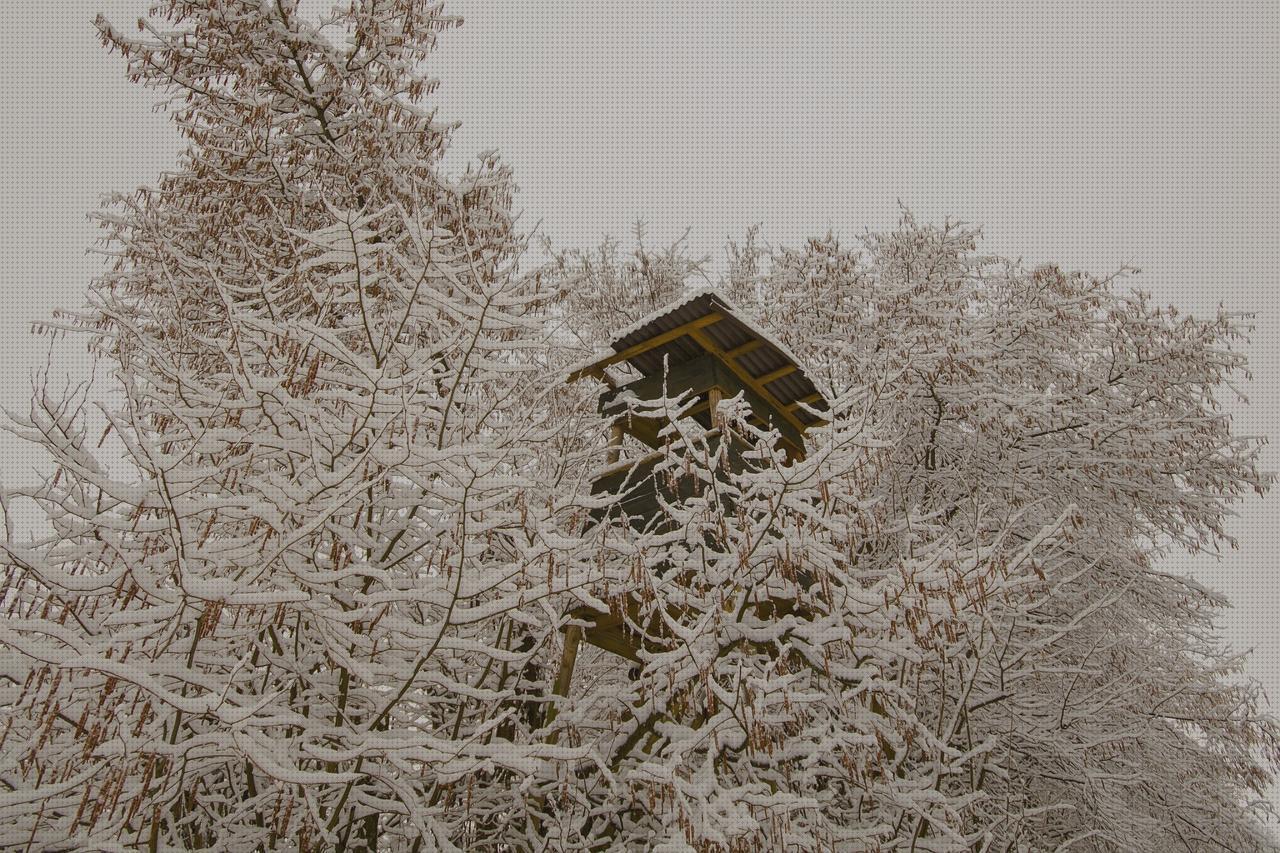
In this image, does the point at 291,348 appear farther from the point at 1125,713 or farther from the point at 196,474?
the point at 1125,713

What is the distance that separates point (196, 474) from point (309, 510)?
52cm

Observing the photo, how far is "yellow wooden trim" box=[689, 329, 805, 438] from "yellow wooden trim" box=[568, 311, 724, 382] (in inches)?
2.9

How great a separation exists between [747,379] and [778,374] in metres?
0.28

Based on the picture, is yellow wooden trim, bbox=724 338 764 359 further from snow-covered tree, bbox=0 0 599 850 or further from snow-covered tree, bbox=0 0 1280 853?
snow-covered tree, bbox=0 0 599 850

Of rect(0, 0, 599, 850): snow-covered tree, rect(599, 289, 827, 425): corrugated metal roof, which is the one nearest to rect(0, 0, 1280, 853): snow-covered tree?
rect(0, 0, 599, 850): snow-covered tree

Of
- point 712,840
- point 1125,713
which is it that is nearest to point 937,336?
point 1125,713

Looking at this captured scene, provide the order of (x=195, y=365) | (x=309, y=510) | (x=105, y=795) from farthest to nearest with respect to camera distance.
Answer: (x=195, y=365)
(x=309, y=510)
(x=105, y=795)

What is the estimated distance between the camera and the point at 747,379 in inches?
286

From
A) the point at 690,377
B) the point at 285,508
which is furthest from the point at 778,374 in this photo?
the point at 285,508

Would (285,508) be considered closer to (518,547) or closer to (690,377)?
(518,547)

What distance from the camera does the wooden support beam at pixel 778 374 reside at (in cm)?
723

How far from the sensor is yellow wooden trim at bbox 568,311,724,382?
6668mm

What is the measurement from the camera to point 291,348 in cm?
434

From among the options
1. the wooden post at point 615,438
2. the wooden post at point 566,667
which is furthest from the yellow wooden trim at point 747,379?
the wooden post at point 566,667
